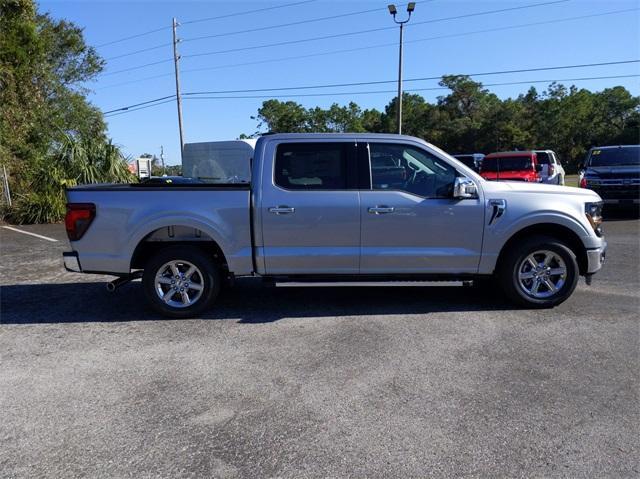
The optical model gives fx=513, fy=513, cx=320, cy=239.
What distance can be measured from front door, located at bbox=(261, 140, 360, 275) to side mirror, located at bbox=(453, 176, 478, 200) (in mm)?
1042

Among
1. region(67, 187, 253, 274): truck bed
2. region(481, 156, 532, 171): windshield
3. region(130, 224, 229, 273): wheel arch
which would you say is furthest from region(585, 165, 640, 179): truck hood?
region(130, 224, 229, 273): wheel arch

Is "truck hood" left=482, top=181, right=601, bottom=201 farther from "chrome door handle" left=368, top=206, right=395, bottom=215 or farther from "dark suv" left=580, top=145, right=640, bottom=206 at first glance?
"dark suv" left=580, top=145, right=640, bottom=206

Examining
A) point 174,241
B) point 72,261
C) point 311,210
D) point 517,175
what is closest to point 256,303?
point 174,241

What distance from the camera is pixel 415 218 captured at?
17.8ft

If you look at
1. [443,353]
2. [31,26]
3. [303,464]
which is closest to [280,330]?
[443,353]

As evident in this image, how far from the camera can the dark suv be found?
13.6 metres

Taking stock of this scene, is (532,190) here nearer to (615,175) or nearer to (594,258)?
(594,258)

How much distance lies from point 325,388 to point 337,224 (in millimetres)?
2039

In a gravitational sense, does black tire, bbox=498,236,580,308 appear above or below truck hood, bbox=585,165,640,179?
below

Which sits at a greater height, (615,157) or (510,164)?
(615,157)

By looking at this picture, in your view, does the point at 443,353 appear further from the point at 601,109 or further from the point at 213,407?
the point at 601,109

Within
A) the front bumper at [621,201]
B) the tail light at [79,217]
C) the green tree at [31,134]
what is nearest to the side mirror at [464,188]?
the tail light at [79,217]

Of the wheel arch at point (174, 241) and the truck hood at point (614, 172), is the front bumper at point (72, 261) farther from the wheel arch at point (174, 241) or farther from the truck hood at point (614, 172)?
the truck hood at point (614, 172)

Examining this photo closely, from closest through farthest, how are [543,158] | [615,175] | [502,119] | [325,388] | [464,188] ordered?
[325,388], [464,188], [615,175], [543,158], [502,119]
